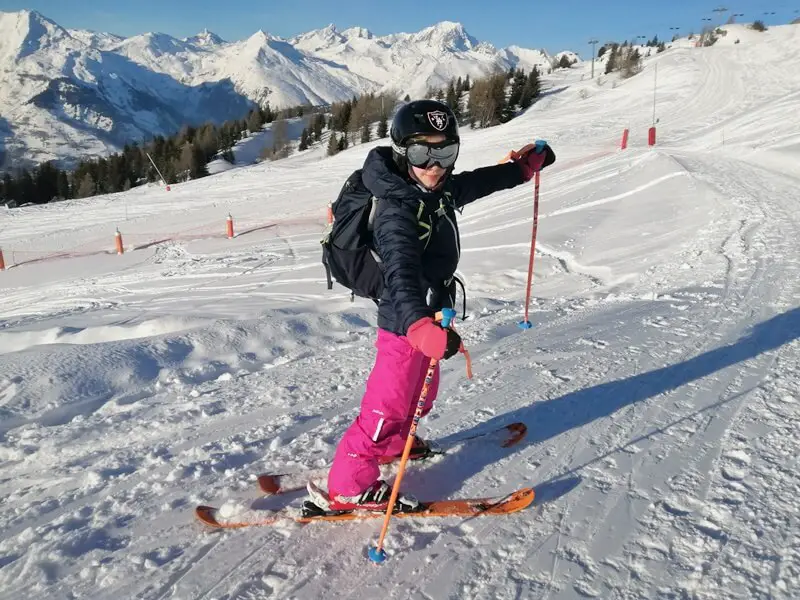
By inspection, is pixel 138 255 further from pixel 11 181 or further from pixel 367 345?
pixel 11 181

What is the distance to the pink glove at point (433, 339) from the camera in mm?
2111

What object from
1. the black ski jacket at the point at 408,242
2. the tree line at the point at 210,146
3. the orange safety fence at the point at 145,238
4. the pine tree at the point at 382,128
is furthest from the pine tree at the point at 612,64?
the black ski jacket at the point at 408,242

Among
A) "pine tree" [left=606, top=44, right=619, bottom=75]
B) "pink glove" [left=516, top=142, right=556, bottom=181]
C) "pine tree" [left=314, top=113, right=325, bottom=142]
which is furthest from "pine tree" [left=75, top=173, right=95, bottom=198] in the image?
"pink glove" [left=516, top=142, right=556, bottom=181]

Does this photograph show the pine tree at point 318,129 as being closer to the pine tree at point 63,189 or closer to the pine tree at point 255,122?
the pine tree at point 255,122

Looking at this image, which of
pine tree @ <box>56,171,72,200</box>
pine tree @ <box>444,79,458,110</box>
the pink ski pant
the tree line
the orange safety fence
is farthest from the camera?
pine tree @ <box>56,171,72,200</box>

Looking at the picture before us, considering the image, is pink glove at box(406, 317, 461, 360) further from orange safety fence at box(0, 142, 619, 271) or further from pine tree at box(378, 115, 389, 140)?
pine tree at box(378, 115, 389, 140)

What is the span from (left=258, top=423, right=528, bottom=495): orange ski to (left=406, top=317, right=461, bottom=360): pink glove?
1.20m

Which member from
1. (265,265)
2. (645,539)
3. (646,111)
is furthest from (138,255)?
(646,111)

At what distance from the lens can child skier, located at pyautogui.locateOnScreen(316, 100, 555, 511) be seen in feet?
7.75

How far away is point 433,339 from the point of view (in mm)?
2117

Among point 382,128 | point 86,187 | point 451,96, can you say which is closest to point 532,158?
point 382,128

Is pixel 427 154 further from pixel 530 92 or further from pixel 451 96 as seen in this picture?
pixel 451 96

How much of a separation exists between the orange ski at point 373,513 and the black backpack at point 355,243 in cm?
104

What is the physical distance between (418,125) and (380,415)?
1.37 m
